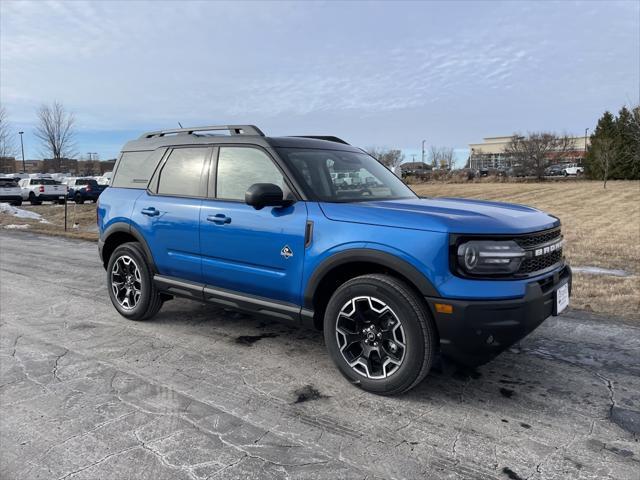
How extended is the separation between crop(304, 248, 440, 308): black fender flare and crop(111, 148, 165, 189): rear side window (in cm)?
239

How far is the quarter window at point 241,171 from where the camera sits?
13.5 feet

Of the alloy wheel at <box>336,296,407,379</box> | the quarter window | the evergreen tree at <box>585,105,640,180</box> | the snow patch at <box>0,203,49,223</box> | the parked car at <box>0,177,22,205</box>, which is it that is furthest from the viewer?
the evergreen tree at <box>585,105,640,180</box>

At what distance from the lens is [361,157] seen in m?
4.88

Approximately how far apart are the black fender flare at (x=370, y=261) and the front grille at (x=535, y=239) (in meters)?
0.65

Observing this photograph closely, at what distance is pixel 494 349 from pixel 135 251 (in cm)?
354

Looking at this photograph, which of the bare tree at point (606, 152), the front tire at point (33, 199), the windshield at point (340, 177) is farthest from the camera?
the bare tree at point (606, 152)

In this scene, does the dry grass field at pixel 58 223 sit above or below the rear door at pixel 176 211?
below

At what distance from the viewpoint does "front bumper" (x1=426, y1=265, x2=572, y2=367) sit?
9.99 feet

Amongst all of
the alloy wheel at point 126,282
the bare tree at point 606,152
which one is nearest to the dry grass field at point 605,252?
the alloy wheel at point 126,282

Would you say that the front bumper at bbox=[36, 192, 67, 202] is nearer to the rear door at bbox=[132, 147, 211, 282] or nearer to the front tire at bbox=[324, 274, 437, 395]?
the rear door at bbox=[132, 147, 211, 282]

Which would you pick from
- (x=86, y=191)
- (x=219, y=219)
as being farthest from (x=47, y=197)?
(x=219, y=219)

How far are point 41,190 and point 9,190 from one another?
5.83ft

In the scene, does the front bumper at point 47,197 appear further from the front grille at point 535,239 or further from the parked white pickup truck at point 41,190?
the front grille at point 535,239

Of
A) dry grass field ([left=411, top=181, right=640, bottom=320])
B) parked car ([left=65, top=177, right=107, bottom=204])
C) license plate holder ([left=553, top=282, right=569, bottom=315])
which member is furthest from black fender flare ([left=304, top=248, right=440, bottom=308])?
parked car ([left=65, top=177, right=107, bottom=204])
